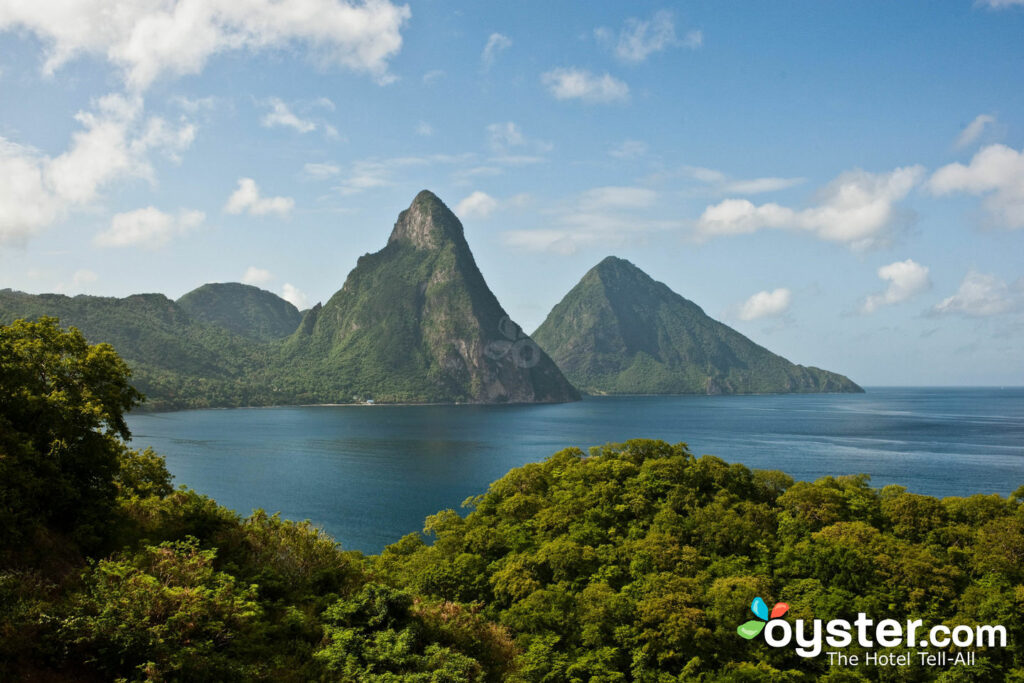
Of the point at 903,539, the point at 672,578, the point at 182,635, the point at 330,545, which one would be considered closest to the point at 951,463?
the point at 903,539

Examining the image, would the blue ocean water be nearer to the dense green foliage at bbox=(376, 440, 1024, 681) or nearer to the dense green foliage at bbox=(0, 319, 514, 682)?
the dense green foliage at bbox=(376, 440, 1024, 681)

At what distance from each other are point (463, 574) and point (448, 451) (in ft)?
262

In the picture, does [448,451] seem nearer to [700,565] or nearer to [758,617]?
[700,565]

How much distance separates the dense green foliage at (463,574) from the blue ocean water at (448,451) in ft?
94.6

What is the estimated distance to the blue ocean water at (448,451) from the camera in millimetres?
72188

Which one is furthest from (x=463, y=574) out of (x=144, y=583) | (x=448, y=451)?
(x=448, y=451)

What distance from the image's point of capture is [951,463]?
90.8 meters

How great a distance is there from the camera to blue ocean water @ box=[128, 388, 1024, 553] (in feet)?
237

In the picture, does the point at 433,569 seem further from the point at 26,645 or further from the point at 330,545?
the point at 26,645

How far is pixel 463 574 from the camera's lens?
31.9 metres

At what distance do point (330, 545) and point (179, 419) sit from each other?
160 meters

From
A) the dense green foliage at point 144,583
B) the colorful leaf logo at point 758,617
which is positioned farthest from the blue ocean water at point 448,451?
the colorful leaf logo at point 758,617

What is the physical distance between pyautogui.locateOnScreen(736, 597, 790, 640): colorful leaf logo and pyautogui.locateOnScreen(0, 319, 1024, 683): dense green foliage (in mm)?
307

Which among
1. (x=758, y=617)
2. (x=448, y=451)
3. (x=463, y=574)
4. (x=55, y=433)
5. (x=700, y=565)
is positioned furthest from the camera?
(x=448, y=451)
